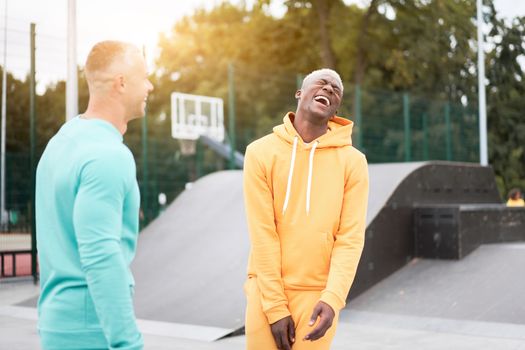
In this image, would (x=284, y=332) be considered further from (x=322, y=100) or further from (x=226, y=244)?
(x=226, y=244)

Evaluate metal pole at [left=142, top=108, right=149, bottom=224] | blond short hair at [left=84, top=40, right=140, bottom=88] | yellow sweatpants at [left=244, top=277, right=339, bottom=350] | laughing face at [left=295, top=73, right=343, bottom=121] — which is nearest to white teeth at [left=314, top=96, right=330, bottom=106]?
laughing face at [left=295, top=73, right=343, bottom=121]

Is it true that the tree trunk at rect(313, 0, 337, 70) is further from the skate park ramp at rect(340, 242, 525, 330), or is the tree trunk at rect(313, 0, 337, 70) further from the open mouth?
the open mouth

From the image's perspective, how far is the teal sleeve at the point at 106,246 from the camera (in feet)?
6.65

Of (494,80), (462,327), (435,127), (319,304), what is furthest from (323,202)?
(494,80)

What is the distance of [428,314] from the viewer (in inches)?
332

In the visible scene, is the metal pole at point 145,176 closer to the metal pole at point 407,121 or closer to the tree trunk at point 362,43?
the metal pole at point 407,121

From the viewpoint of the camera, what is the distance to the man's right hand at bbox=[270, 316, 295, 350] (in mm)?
2879

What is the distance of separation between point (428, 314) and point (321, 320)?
5902mm

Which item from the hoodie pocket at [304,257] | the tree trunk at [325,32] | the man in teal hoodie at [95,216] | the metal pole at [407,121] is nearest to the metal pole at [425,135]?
the metal pole at [407,121]

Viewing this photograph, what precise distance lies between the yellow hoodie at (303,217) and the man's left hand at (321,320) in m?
0.03

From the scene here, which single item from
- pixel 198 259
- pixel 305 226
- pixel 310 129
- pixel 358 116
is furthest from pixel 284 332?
pixel 358 116

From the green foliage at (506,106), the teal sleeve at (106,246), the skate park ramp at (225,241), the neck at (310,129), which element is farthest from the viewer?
the green foliage at (506,106)

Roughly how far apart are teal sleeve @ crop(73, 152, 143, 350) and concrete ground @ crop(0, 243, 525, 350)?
508 centimetres

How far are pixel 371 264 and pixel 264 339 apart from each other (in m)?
6.65
